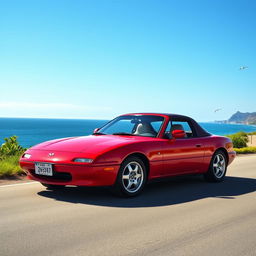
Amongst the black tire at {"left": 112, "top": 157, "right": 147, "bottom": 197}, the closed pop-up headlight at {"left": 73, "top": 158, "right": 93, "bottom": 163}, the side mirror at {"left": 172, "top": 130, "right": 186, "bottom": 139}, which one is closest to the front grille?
the closed pop-up headlight at {"left": 73, "top": 158, "right": 93, "bottom": 163}

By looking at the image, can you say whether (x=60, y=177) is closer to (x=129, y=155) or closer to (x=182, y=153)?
(x=129, y=155)

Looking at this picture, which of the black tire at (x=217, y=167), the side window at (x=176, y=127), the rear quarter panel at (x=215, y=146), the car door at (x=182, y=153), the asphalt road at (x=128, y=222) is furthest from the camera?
the black tire at (x=217, y=167)

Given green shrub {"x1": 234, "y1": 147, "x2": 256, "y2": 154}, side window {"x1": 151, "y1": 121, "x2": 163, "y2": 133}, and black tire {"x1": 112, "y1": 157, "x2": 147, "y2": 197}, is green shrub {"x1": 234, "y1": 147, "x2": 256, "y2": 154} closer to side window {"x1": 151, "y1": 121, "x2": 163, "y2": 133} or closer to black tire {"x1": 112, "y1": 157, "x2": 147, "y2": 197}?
side window {"x1": 151, "y1": 121, "x2": 163, "y2": 133}

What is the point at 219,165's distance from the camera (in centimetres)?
882

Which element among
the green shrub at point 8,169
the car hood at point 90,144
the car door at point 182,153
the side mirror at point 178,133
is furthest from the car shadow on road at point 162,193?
the green shrub at point 8,169

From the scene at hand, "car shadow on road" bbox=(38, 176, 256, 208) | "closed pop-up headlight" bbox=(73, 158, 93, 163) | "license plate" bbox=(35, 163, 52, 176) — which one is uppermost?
"closed pop-up headlight" bbox=(73, 158, 93, 163)

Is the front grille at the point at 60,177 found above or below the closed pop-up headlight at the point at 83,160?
below

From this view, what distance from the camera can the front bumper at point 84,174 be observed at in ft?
20.0

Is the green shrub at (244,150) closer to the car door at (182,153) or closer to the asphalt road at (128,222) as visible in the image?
the car door at (182,153)

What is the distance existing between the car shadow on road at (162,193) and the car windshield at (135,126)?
108 cm

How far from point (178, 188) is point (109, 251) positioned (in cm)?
407

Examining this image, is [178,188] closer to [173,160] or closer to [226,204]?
[173,160]

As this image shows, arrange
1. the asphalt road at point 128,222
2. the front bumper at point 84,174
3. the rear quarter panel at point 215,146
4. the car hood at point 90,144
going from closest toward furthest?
the asphalt road at point 128,222 < the front bumper at point 84,174 < the car hood at point 90,144 < the rear quarter panel at point 215,146

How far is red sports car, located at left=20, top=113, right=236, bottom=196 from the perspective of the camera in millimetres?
6168
